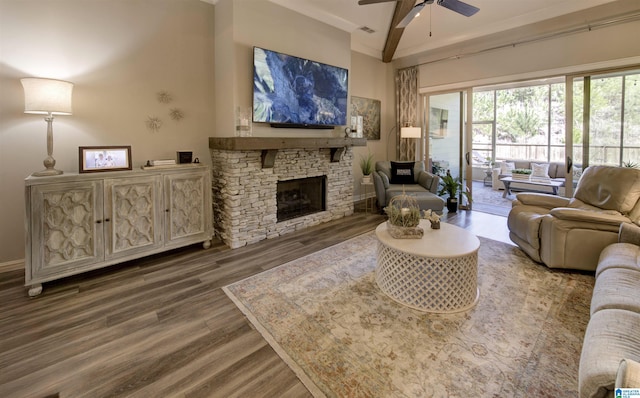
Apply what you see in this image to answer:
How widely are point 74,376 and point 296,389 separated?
4.37 ft

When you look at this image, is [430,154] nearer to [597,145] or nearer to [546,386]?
[597,145]

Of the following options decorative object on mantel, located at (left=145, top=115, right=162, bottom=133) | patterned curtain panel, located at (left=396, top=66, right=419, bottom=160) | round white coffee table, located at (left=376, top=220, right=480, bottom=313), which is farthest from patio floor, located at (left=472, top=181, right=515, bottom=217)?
decorative object on mantel, located at (left=145, top=115, right=162, bottom=133)

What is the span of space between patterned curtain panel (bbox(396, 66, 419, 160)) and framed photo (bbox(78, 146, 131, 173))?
202 inches

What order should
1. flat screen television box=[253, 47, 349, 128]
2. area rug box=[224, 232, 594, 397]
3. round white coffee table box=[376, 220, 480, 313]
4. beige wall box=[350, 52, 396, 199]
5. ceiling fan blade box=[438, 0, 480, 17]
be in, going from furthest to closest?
1. beige wall box=[350, 52, 396, 199]
2. flat screen television box=[253, 47, 349, 128]
3. ceiling fan blade box=[438, 0, 480, 17]
4. round white coffee table box=[376, 220, 480, 313]
5. area rug box=[224, 232, 594, 397]

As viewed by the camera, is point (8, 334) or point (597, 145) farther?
point (597, 145)

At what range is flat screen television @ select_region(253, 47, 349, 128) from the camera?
394cm

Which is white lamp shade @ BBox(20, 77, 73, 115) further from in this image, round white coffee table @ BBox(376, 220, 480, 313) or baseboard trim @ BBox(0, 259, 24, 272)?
round white coffee table @ BBox(376, 220, 480, 313)

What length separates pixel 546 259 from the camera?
316cm

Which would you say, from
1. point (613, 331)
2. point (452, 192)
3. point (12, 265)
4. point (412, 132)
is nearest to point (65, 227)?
point (12, 265)

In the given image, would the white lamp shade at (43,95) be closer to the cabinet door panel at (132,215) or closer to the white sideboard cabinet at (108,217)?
the white sideboard cabinet at (108,217)

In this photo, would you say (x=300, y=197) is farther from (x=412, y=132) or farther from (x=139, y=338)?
(x=139, y=338)

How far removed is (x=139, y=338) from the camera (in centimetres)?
213

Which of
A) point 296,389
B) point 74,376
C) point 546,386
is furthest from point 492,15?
point 74,376

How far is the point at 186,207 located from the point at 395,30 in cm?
461
